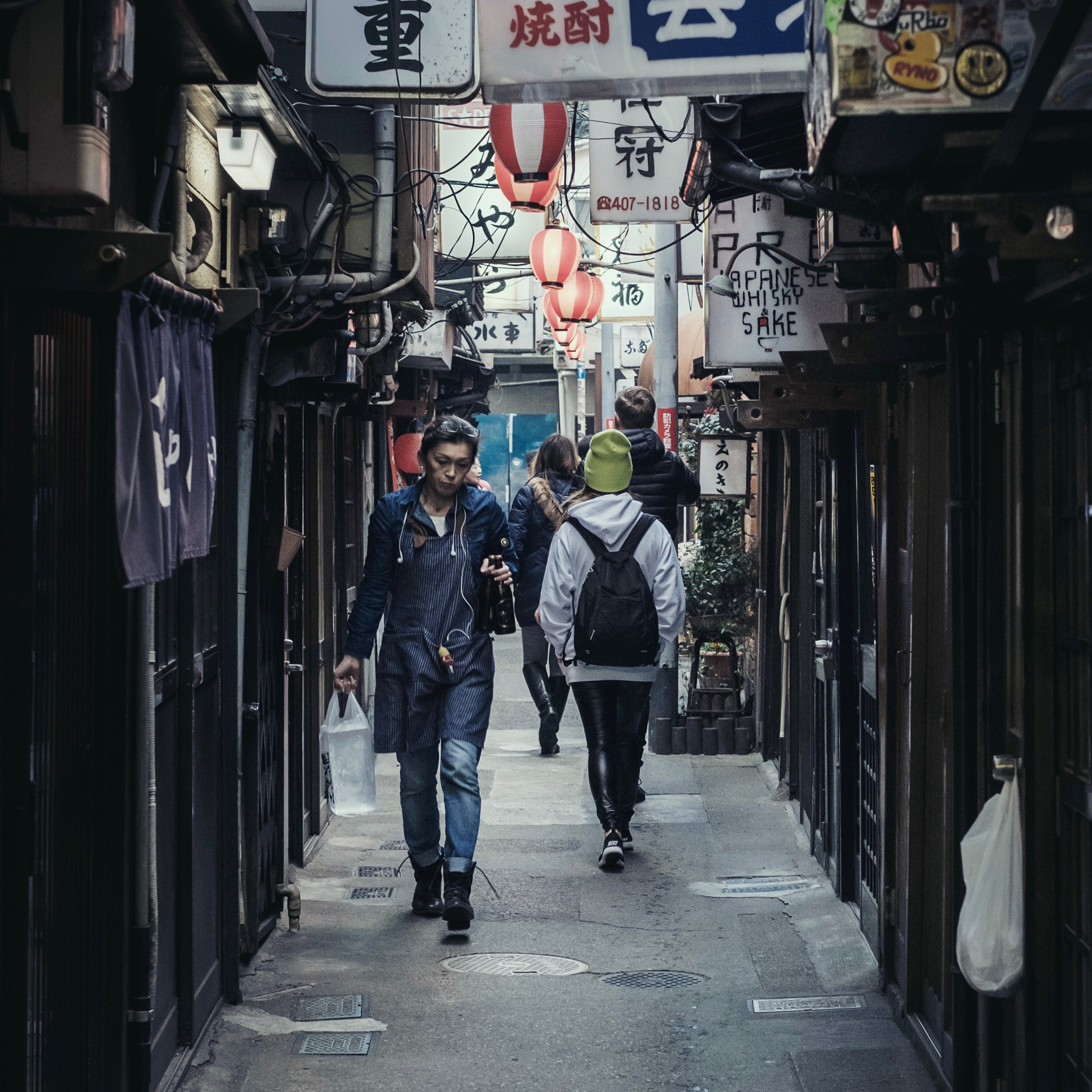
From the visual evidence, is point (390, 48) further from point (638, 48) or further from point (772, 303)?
point (772, 303)

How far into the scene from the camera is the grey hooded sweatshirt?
29.2ft

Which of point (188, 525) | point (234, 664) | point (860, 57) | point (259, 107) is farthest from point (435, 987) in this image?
point (860, 57)

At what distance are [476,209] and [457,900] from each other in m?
8.55

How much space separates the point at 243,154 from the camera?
6414mm

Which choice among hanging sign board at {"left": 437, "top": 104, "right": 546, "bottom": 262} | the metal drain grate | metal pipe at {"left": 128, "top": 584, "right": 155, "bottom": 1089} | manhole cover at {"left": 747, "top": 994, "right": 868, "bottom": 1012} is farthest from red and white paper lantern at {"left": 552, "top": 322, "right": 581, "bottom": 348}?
metal pipe at {"left": 128, "top": 584, "right": 155, "bottom": 1089}

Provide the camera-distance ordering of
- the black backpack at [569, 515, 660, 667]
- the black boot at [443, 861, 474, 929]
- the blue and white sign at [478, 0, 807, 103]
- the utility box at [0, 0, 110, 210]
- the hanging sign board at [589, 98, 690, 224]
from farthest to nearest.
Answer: the hanging sign board at [589, 98, 690, 224], the black backpack at [569, 515, 660, 667], the black boot at [443, 861, 474, 929], the blue and white sign at [478, 0, 807, 103], the utility box at [0, 0, 110, 210]

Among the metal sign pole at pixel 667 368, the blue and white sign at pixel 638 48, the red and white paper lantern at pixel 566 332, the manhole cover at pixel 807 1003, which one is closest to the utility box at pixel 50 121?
the blue and white sign at pixel 638 48

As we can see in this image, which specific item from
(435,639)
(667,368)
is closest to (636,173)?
(667,368)

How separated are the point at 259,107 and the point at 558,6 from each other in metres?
1.40

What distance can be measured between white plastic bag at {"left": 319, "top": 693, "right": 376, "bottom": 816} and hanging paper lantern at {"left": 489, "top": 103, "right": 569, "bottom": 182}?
4.63 meters

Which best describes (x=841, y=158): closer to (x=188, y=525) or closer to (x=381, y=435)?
(x=188, y=525)

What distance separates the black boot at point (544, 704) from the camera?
12594 mm

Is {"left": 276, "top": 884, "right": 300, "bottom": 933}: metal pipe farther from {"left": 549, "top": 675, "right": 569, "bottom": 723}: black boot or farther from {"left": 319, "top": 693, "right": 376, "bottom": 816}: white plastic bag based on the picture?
{"left": 549, "top": 675, "right": 569, "bottom": 723}: black boot

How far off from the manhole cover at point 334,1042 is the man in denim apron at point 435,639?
4.67 ft
